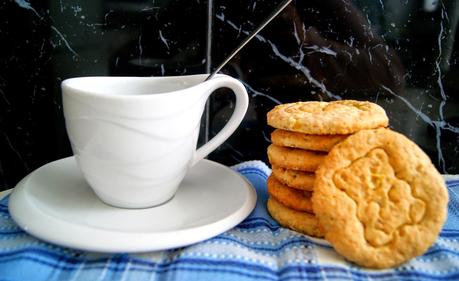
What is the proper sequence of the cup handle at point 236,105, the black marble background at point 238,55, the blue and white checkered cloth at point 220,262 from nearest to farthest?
1. the blue and white checkered cloth at point 220,262
2. the cup handle at point 236,105
3. the black marble background at point 238,55

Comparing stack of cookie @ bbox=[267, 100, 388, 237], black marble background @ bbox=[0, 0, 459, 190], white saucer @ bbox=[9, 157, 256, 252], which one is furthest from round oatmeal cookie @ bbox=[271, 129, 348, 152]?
black marble background @ bbox=[0, 0, 459, 190]

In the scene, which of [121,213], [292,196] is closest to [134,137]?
[121,213]

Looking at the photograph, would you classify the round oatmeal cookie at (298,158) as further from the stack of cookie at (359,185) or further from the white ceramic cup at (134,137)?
the white ceramic cup at (134,137)

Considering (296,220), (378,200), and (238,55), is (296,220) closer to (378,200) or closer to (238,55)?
(378,200)

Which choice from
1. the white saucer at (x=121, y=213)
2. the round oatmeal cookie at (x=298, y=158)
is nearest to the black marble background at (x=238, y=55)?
the white saucer at (x=121, y=213)

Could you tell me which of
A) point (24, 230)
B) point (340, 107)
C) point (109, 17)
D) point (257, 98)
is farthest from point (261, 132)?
point (24, 230)

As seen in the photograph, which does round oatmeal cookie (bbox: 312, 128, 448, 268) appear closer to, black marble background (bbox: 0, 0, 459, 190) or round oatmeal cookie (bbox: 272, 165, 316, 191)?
round oatmeal cookie (bbox: 272, 165, 316, 191)

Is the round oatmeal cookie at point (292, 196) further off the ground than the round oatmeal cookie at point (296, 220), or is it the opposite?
the round oatmeal cookie at point (292, 196)
